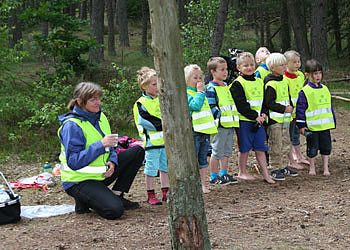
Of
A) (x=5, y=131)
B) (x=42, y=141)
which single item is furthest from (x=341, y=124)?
(x=5, y=131)

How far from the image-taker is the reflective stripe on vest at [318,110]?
6.92m

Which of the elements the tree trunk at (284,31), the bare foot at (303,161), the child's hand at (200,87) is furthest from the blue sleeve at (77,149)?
the tree trunk at (284,31)

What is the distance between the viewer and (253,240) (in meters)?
4.07

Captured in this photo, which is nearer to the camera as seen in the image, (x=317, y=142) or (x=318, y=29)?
(x=317, y=142)

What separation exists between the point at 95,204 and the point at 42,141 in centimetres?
505

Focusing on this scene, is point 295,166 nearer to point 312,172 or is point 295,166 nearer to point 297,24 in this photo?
point 312,172

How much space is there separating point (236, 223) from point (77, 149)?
192 centimetres

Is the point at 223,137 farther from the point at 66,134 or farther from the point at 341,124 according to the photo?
the point at 341,124

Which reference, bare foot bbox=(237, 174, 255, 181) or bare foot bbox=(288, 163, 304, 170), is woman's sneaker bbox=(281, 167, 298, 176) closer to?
bare foot bbox=(288, 163, 304, 170)

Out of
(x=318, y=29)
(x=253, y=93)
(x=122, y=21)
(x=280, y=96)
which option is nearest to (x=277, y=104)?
(x=280, y=96)

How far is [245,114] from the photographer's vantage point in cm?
650

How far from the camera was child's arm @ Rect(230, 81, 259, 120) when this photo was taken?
6484mm

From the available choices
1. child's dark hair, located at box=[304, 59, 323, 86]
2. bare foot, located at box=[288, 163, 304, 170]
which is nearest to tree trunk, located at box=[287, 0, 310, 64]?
bare foot, located at box=[288, 163, 304, 170]

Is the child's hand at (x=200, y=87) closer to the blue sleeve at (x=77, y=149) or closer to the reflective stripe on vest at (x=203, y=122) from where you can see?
the reflective stripe on vest at (x=203, y=122)
